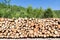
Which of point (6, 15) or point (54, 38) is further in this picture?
point (6, 15)

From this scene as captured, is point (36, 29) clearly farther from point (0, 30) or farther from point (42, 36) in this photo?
point (0, 30)

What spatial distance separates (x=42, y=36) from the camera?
720 centimetres

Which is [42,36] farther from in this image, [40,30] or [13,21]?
[13,21]

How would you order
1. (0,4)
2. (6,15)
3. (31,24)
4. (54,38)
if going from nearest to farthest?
1. (54,38)
2. (31,24)
3. (6,15)
4. (0,4)

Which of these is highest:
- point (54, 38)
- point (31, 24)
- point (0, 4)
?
point (0, 4)

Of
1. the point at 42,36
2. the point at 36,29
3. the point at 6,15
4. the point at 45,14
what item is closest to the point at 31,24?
the point at 36,29

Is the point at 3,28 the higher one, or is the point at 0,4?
the point at 0,4

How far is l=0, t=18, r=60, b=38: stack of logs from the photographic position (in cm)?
744

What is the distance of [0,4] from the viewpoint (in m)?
18.8

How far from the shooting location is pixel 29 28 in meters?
8.01

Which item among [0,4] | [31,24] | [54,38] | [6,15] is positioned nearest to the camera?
[54,38]

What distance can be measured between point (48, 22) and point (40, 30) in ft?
3.16

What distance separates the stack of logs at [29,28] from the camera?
24.4 ft

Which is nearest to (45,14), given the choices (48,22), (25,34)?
(48,22)
